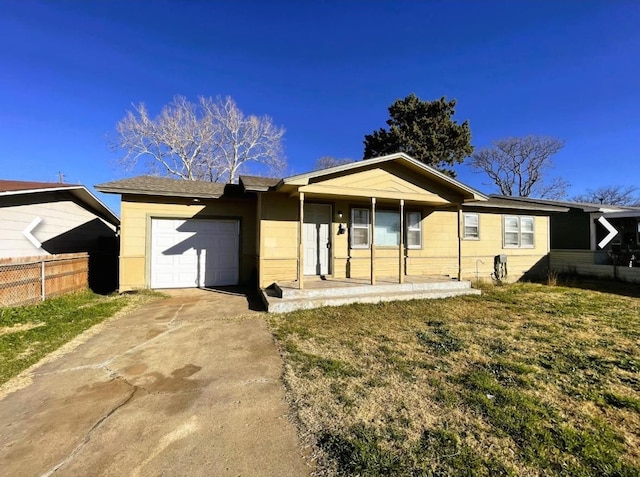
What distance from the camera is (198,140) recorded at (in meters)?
21.6

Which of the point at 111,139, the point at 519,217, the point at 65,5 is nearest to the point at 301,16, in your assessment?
the point at 65,5

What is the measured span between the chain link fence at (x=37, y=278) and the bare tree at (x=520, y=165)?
115 feet

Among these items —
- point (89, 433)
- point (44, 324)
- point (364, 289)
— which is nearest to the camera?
point (89, 433)

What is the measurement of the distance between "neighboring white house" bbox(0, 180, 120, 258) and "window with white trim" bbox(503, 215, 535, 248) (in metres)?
15.5

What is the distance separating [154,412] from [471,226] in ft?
35.2

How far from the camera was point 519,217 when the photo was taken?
11.2 metres

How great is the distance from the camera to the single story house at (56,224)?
7.98 meters

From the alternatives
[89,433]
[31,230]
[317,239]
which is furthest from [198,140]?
[89,433]

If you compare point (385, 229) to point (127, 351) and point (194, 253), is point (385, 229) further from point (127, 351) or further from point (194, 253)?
point (127, 351)

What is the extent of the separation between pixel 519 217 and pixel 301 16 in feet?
37.4

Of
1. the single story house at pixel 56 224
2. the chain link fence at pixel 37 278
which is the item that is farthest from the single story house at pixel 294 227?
the single story house at pixel 56 224

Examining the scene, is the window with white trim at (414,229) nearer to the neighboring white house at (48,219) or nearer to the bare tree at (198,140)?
the neighboring white house at (48,219)

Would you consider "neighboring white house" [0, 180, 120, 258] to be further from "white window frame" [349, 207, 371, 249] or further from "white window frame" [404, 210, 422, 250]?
"white window frame" [404, 210, 422, 250]

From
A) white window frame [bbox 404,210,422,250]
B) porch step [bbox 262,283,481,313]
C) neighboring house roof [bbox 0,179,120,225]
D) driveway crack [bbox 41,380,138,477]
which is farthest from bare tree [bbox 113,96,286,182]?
driveway crack [bbox 41,380,138,477]
